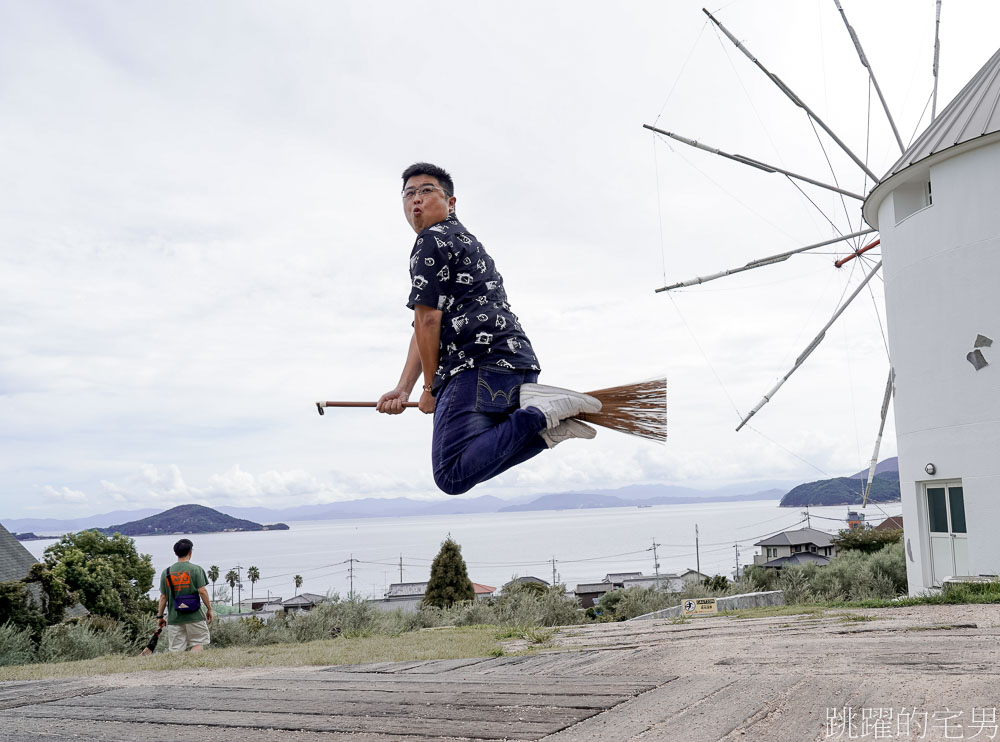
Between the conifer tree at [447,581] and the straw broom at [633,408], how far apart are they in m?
18.3

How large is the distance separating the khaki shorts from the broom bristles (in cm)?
874

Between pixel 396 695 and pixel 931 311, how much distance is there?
14264 millimetres

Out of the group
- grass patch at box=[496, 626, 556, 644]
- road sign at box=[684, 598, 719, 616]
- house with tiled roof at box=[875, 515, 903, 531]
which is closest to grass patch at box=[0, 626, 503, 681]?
grass patch at box=[496, 626, 556, 644]

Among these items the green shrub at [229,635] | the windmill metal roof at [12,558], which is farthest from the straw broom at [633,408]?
the windmill metal roof at [12,558]

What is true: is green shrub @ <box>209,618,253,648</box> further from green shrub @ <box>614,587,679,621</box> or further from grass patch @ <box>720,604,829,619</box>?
green shrub @ <box>614,587,679,621</box>

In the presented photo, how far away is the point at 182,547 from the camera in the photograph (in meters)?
10.5

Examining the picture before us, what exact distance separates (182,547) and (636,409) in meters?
8.21

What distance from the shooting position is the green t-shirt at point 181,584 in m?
10.7

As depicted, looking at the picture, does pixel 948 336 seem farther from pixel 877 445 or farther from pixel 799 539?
pixel 799 539

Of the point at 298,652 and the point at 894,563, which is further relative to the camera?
the point at 894,563

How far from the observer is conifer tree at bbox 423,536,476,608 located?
2179cm

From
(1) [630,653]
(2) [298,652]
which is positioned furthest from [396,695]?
(2) [298,652]

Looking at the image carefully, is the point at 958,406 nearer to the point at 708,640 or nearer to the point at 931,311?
the point at 931,311

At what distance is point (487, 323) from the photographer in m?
3.95
